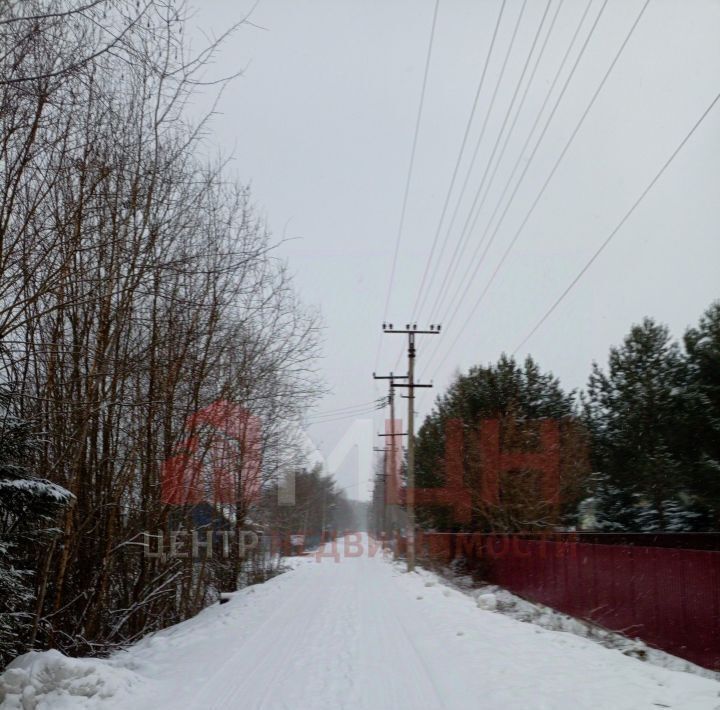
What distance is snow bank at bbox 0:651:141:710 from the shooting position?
684 centimetres

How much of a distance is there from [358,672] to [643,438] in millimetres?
21219

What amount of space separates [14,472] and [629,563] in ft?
36.8

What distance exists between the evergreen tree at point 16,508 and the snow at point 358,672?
102 centimetres

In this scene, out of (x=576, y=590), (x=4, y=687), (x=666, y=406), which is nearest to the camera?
(x=4, y=687)

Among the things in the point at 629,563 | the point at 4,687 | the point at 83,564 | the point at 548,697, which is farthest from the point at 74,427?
the point at 629,563

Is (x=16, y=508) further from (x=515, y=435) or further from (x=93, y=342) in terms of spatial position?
(x=515, y=435)

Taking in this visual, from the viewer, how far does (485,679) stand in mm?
8156

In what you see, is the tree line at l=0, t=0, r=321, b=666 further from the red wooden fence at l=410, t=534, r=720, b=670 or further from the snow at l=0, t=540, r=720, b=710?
the red wooden fence at l=410, t=534, r=720, b=670

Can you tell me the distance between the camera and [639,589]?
1334 centimetres

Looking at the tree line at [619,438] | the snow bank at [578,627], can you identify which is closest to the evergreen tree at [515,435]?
the tree line at [619,438]

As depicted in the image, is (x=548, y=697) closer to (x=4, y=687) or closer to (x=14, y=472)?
(x=4, y=687)

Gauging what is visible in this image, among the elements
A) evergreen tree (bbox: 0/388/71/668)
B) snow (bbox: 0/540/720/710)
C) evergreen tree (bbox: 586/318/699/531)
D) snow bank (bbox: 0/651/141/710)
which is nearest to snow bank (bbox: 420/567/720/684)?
snow (bbox: 0/540/720/710)

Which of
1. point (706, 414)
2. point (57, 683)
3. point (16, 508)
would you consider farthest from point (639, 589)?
point (706, 414)

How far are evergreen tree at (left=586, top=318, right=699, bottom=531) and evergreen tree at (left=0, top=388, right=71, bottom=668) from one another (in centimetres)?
2135
